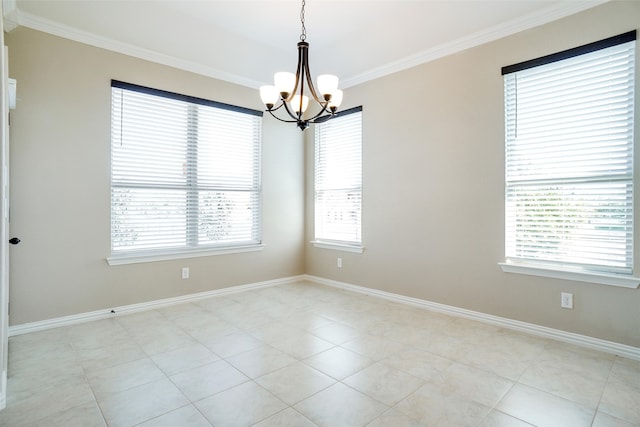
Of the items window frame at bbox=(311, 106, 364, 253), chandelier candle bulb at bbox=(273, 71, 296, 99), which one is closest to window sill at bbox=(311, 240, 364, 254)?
window frame at bbox=(311, 106, 364, 253)

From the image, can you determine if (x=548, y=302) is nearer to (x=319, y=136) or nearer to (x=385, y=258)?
(x=385, y=258)

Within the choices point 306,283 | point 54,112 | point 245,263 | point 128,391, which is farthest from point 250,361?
point 54,112

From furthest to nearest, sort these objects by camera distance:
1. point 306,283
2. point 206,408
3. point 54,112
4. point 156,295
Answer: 1. point 306,283
2. point 156,295
3. point 54,112
4. point 206,408

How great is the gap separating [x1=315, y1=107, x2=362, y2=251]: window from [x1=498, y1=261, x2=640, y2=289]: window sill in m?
1.92

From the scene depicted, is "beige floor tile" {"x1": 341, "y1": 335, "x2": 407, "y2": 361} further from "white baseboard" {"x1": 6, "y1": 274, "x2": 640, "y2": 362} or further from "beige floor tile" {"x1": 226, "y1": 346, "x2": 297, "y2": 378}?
"white baseboard" {"x1": 6, "y1": 274, "x2": 640, "y2": 362}

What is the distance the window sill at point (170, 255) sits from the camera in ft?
11.8

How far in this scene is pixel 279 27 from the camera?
3.69m

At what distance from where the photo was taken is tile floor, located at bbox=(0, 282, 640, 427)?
1.88 metres

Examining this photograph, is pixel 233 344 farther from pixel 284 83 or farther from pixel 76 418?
pixel 284 83

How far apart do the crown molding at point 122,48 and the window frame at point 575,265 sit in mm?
3173

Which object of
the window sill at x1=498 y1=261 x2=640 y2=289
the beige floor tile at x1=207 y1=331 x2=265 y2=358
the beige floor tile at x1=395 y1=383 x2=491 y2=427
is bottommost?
the beige floor tile at x1=395 y1=383 x2=491 y2=427

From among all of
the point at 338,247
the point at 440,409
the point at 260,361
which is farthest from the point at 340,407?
the point at 338,247

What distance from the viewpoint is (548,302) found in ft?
9.71

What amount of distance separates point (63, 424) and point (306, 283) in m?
3.45
